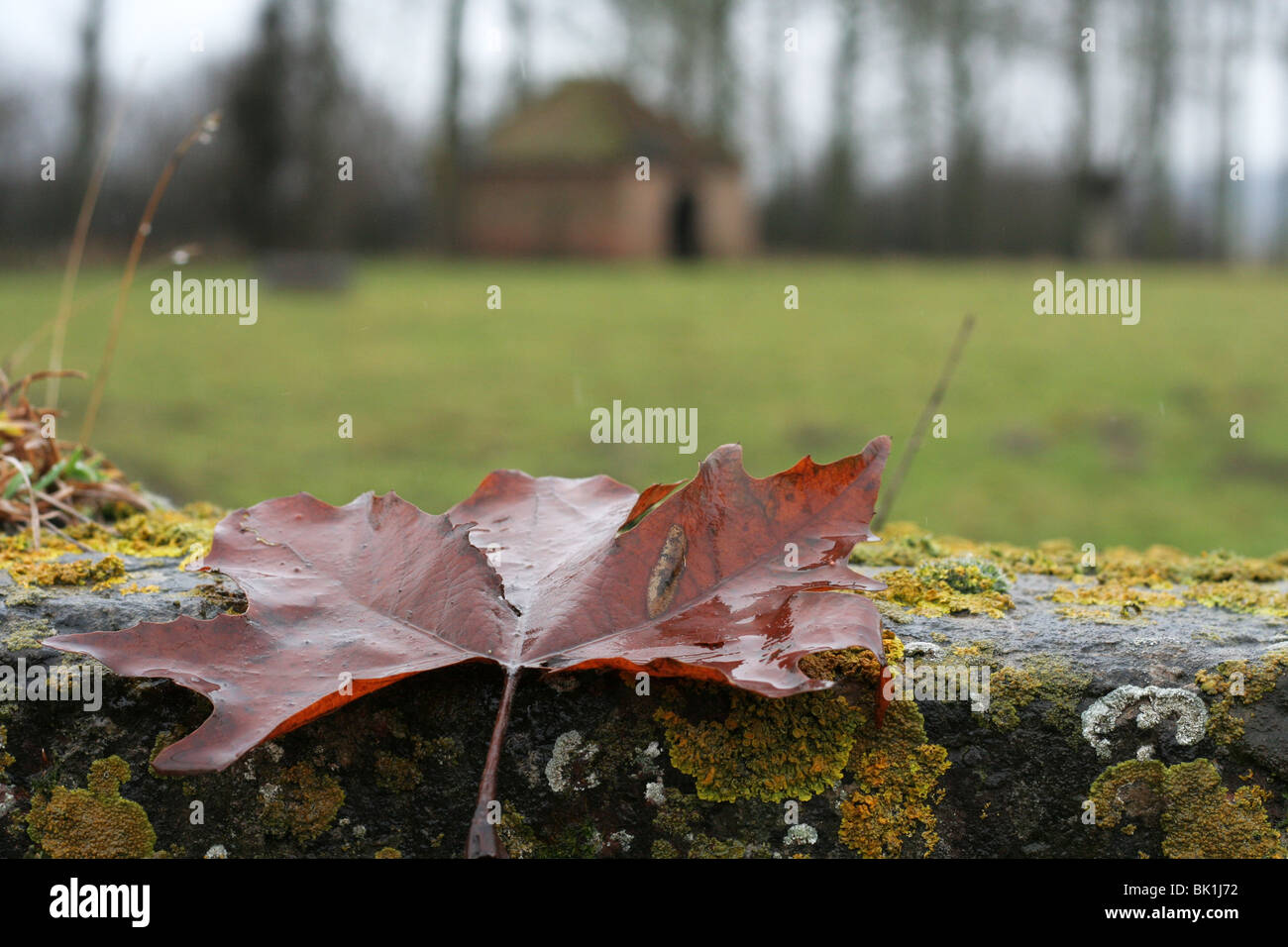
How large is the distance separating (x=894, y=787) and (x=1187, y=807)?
271 millimetres

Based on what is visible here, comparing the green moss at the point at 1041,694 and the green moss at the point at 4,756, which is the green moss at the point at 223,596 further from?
the green moss at the point at 1041,694

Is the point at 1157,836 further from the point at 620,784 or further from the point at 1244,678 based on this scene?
the point at 620,784

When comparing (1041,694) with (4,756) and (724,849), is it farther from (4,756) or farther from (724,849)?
(4,756)

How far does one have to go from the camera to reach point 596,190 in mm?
23391

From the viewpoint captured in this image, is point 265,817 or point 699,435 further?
point 699,435

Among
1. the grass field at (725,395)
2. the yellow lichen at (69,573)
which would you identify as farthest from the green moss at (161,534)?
the grass field at (725,395)

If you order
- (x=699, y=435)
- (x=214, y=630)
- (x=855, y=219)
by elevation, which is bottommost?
(x=699, y=435)

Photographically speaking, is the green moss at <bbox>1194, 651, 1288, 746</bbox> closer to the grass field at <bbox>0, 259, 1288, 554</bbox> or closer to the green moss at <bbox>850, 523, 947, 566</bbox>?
the green moss at <bbox>850, 523, 947, 566</bbox>

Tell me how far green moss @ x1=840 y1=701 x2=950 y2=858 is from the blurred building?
22921 millimetres

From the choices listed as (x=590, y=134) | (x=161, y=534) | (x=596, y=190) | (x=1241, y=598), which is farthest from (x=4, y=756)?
(x=590, y=134)

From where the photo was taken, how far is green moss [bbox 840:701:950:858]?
1.00 m

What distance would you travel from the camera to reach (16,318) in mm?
12383
